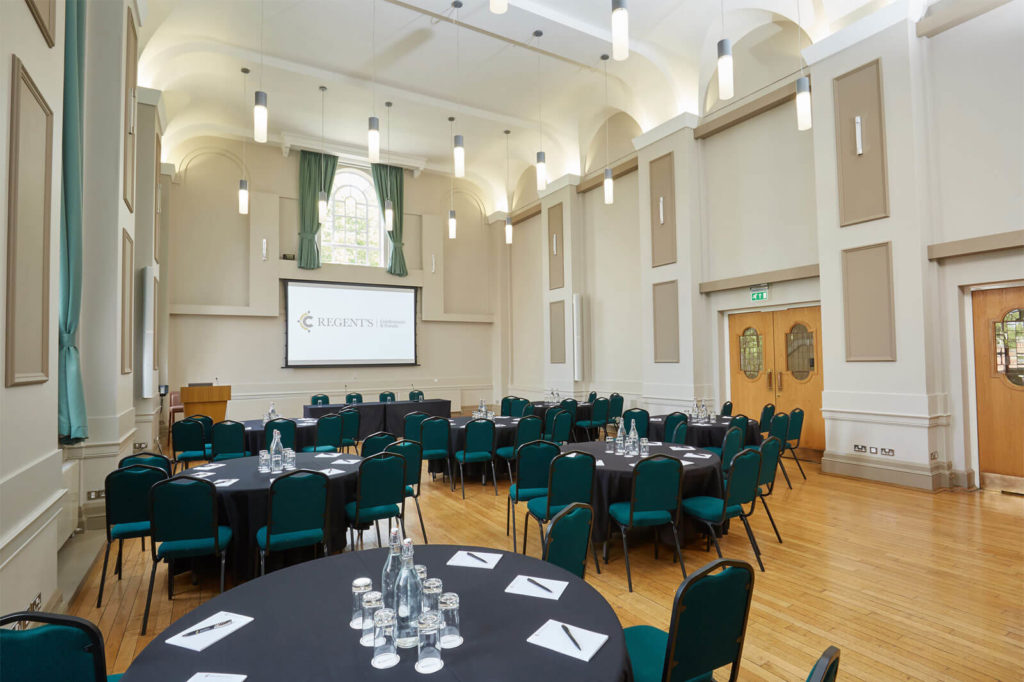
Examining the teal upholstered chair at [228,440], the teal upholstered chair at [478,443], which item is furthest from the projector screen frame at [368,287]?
the teal upholstered chair at [478,443]

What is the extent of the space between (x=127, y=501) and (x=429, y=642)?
10.3 feet

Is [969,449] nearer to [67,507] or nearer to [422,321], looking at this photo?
[67,507]

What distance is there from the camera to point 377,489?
13.1 feet

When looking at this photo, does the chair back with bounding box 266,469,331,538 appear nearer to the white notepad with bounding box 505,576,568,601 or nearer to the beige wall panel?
the white notepad with bounding box 505,576,568,601

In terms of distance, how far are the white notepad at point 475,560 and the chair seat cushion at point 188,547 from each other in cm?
191

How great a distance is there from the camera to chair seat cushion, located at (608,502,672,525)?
12.4 ft

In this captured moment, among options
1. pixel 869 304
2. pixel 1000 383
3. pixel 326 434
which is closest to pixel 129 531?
pixel 326 434

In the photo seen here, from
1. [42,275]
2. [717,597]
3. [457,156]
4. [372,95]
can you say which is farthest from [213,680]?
[372,95]

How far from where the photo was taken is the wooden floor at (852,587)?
2781mm

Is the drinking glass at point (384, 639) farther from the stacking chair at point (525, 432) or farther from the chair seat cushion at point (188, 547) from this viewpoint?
the stacking chair at point (525, 432)

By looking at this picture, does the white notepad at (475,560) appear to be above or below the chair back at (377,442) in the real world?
below

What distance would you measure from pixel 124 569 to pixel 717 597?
177 inches

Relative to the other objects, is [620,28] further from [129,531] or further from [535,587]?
[129,531]

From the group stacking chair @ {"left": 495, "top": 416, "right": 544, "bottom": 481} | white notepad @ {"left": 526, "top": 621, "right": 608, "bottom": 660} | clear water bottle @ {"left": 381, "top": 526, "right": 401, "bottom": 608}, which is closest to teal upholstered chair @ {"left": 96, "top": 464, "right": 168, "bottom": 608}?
clear water bottle @ {"left": 381, "top": 526, "right": 401, "bottom": 608}
